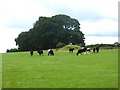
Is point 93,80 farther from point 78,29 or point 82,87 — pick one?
point 78,29

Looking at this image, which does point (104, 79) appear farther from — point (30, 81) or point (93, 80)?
point (30, 81)

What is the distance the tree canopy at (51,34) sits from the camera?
11744cm

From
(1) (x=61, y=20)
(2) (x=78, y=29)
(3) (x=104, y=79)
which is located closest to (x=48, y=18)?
(1) (x=61, y=20)

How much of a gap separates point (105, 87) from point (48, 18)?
106m

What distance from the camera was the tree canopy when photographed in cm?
11744

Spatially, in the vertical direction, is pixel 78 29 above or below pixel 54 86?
above

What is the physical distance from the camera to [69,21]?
418ft

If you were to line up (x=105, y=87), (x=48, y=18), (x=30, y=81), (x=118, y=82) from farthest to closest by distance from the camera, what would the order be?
(x=48, y=18), (x=30, y=81), (x=118, y=82), (x=105, y=87)

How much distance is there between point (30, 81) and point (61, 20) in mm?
104331

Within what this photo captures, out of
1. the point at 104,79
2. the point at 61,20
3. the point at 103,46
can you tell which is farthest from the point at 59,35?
the point at 104,79

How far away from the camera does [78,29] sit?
130 metres

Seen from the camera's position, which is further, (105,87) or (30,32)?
(30,32)

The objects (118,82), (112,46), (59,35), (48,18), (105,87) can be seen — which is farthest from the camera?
(48,18)

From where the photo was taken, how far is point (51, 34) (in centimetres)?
11719
